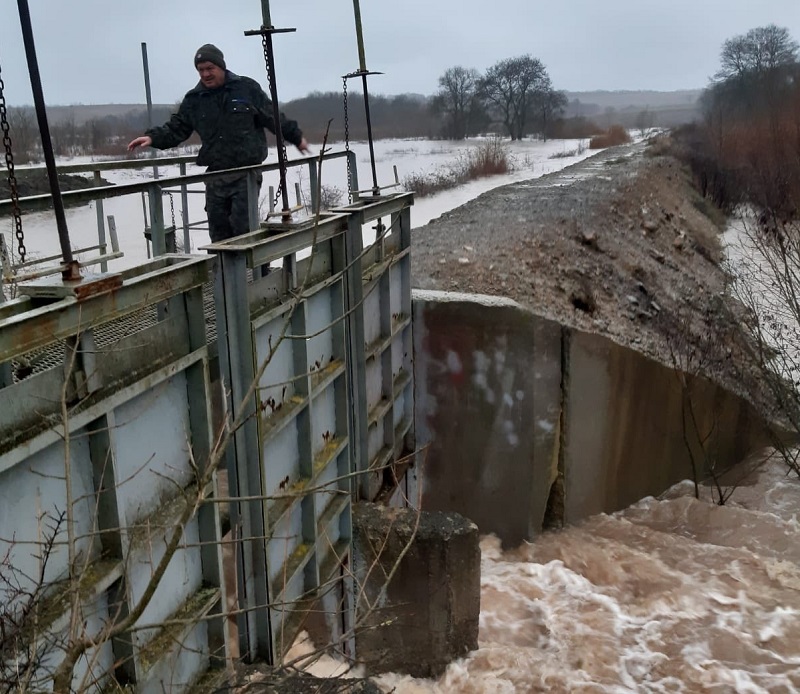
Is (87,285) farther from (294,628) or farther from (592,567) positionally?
(592,567)

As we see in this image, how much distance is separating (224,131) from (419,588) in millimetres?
3816

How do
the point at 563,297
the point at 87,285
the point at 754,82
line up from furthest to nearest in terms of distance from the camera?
the point at 754,82
the point at 563,297
the point at 87,285

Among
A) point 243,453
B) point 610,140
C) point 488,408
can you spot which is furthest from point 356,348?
point 610,140

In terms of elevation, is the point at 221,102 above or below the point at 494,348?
above

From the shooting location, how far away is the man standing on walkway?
6277 millimetres

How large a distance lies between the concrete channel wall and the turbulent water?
392mm

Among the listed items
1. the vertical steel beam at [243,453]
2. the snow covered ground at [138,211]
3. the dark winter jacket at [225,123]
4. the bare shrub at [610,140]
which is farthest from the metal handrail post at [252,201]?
the bare shrub at [610,140]

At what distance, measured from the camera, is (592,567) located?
27.1ft

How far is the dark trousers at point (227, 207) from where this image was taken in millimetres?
6297

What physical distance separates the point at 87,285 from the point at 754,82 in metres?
55.3

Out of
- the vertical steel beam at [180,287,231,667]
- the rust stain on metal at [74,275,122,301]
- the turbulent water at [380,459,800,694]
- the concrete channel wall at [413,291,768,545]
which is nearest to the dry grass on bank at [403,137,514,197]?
the concrete channel wall at [413,291,768,545]

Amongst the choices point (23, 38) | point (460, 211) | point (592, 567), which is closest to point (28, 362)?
Answer: point (23, 38)

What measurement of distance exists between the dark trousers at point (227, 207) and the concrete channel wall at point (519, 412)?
2.35 metres

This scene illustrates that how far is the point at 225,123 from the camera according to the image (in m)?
6.36
